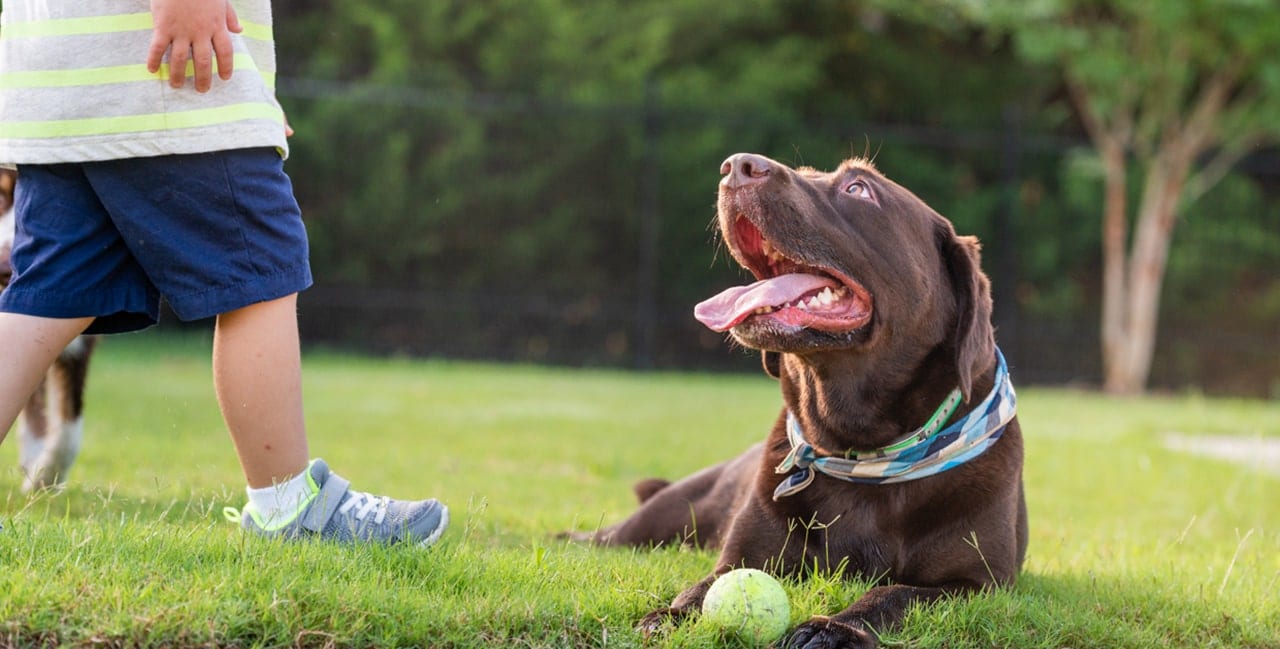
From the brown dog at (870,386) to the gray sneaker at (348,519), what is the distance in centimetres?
74

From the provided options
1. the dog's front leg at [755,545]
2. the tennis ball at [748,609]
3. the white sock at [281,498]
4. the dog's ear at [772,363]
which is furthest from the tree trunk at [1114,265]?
the white sock at [281,498]

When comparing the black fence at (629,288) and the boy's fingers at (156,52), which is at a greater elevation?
the boy's fingers at (156,52)

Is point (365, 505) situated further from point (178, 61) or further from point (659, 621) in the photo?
point (178, 61)

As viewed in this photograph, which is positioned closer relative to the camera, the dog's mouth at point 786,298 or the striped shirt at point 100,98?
the striped shirt at point 100,98

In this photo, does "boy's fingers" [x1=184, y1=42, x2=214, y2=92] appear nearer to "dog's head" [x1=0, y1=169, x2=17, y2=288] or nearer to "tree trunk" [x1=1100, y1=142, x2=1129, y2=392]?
"dog's head" [x1=0, y1=169, x2=17, y2=288]

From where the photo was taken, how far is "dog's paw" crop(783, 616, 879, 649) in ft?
8.37

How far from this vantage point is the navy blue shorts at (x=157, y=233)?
285cm

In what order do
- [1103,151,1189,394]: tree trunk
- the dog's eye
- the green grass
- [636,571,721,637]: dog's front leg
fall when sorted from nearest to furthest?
the green grass → [636,571,721,637]: dog's front leg → the dog's eye → [1103,151,1189,394]: tree trunk

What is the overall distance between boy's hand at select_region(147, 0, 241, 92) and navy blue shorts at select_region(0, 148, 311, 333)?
0.19 meters

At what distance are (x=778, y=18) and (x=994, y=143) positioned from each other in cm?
410

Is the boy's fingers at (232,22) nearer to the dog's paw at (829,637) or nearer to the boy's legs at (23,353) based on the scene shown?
the boy's legs at (23,353)

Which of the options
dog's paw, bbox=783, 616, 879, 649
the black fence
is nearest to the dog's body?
dog's paw, bbox=783, 616, 879, 649

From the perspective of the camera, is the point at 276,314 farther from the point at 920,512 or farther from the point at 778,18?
the point at 778,18

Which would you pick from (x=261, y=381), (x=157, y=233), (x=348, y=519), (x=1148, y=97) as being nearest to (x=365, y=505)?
(x=348, y=519)
